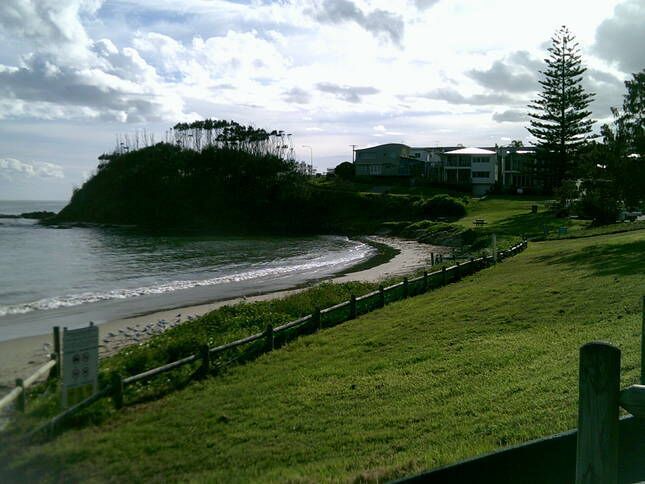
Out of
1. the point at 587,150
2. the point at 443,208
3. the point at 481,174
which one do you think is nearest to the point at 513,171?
the point at 481,174

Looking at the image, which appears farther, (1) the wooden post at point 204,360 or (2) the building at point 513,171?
(2) the building at point 513,171

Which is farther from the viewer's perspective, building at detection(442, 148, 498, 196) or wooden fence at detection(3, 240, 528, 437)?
building at detection(442, 148, 498, 196)

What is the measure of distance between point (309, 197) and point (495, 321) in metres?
89.0

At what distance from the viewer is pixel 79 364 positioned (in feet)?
36.2

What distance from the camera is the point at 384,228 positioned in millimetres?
80375

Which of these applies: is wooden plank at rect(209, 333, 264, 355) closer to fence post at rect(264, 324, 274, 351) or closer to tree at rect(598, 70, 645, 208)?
fence post at rect(264, 324, 274, 351)

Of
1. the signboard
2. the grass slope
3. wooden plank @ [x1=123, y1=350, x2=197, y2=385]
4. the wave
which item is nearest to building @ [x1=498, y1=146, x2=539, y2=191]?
the wave

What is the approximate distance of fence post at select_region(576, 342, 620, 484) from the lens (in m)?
3.18

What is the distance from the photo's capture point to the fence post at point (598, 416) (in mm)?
3184

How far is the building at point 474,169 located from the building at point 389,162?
1083 cm

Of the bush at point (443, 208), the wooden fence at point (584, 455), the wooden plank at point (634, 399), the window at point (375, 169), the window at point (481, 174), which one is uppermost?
the window at point (375, 169)

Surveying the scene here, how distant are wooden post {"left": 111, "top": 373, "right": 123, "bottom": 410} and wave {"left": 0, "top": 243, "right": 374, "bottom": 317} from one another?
60.9 ft

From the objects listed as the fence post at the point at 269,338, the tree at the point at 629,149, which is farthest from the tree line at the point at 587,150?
the fence post at the point at 269,338

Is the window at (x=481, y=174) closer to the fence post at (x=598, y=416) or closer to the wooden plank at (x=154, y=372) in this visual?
the wooden plank at (x=154, y=372)
